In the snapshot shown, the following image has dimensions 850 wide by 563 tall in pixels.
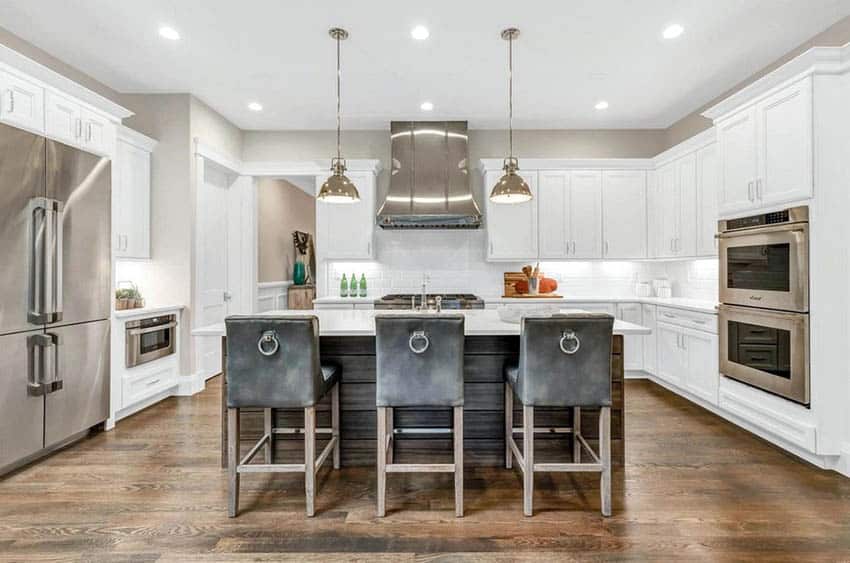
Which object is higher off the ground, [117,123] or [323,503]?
[117,123]

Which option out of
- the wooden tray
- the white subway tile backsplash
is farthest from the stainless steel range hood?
the wooden tray

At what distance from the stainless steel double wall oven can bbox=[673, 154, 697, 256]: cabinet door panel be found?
99 centimetres

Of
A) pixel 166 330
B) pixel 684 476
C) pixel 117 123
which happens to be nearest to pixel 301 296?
pixel 166 330

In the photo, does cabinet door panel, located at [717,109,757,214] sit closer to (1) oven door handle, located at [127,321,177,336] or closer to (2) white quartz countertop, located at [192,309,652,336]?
(2) white quartz countertop, located at [192,309,652,336]

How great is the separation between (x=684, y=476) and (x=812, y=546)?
688 millimetres

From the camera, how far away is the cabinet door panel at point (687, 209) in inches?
172

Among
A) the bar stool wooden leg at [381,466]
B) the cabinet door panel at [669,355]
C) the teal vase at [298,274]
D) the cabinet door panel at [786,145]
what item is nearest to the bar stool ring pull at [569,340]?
the bar stool wooden leg at [381,466]

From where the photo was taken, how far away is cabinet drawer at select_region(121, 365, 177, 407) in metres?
3.62

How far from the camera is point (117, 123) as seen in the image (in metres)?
3.49

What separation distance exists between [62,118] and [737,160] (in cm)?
464

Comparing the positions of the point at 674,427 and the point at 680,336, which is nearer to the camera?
the point at 674,427

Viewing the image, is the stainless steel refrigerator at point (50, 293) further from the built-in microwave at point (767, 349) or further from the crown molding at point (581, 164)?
the built-in microwave at point (767, 349)

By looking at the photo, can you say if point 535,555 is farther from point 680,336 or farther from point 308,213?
point 308,213

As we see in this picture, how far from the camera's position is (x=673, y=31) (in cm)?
324
